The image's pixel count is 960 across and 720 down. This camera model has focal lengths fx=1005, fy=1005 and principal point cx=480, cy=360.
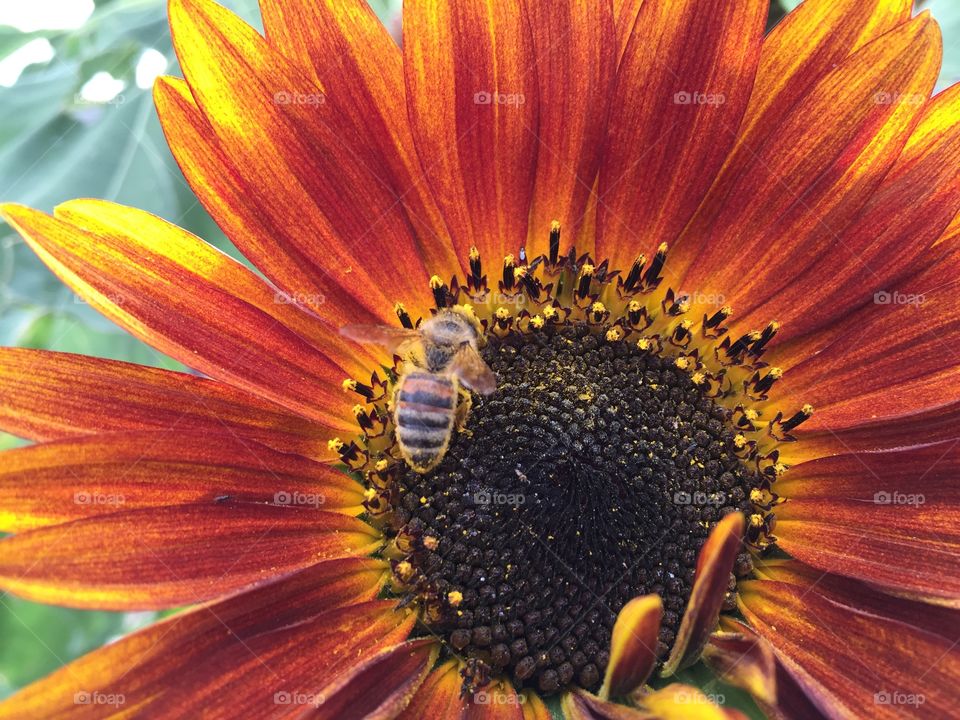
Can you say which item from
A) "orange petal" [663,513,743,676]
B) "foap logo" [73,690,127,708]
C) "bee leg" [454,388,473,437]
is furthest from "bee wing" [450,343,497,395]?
"foap logo" [73,690,127,708]

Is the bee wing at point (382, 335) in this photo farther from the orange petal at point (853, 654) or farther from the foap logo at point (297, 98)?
the orange petal at point (853, 654)

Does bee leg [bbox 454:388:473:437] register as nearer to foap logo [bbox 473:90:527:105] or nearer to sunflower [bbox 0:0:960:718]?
sunflower [bbox 0:0:960:718]

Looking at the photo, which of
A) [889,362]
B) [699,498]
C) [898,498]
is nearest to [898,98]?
[889,362]

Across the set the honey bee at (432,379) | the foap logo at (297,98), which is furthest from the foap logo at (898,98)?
the foap logo at (297,98)

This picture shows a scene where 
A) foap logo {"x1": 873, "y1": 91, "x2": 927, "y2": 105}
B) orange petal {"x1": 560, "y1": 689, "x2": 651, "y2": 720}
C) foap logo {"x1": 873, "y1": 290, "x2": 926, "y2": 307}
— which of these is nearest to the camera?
orange petal {"x1": 560, "y1": 689, "x2": 651, "y2": 720}

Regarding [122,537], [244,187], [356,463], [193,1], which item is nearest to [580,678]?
[356,463]

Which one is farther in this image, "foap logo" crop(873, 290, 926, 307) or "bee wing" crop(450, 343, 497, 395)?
"foap logo" crop(873, 290, 926, 307)

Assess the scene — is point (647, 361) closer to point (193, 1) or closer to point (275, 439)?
point (275, 439)
